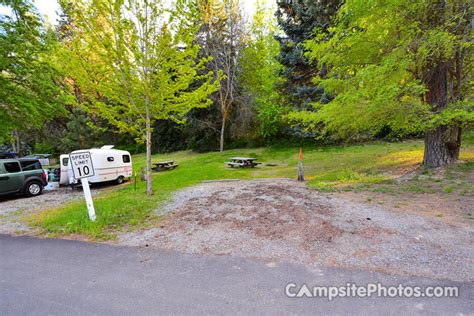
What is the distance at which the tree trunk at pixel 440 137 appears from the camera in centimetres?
848

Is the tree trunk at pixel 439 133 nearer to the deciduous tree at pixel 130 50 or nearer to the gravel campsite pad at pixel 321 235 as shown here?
the gravel campsite pad at pixel 321 235

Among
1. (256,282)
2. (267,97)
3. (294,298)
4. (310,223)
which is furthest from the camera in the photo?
(267,97)

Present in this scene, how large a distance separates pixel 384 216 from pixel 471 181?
4526 mm

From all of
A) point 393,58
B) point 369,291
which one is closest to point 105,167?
point 369,291

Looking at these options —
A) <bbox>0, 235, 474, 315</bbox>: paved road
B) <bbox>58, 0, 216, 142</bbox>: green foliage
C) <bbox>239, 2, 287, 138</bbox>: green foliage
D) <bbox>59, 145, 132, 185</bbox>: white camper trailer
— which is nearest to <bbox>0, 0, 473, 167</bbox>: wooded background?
<bbox>58, 0, 216, 142</bbox>: green foliage

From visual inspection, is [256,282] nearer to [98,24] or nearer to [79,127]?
[98,24]

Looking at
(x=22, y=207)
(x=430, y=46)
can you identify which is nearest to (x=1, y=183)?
(x=22, y=207)

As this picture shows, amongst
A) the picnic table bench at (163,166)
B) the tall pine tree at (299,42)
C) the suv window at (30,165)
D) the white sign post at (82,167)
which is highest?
the tall pine tree at (299,42)

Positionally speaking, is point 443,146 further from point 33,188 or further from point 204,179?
point 33,188

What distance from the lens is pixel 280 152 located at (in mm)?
19312

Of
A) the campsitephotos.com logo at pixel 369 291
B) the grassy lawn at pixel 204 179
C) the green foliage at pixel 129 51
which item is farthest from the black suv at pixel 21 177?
the campsitephotos.com logo at pixel 369 291

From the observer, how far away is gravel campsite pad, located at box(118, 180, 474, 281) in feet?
10.8

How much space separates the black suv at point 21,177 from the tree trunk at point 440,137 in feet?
51.2

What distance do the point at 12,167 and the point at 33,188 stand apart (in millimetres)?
1109
